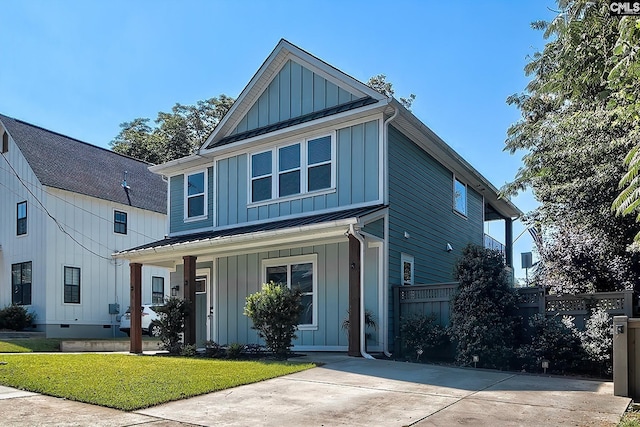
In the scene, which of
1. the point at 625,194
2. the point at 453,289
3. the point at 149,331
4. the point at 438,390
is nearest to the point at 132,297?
the point at 149,331

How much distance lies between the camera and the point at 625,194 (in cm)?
581

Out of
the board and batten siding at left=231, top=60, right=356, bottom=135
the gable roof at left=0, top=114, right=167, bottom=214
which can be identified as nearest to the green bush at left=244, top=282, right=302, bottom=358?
the board and batten siding at left=231, top=60, right=356, bottom=135

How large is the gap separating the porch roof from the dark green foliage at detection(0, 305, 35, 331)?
767cm

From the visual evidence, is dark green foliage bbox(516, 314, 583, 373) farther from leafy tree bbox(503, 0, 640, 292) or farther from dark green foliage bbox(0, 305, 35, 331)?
dark green foliage bbox(0, 305, 35, 331)

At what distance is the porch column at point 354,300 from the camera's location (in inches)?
419

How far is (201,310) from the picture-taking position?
15.9 metres

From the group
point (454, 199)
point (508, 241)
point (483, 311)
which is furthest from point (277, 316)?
point (508, 241)

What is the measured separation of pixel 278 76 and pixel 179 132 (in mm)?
25404

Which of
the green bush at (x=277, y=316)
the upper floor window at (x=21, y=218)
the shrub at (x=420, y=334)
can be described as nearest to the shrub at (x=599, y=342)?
the shrub at (x=420, y=334)

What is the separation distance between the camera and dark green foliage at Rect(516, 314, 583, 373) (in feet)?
29.5

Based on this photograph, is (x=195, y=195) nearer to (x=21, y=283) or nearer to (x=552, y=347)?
(x=21, y=283)

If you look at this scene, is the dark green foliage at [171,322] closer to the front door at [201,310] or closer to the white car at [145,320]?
the front door at [201,310]

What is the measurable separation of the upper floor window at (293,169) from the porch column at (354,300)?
2355mm

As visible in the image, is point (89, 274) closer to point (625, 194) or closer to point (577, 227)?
point (577, 227)
